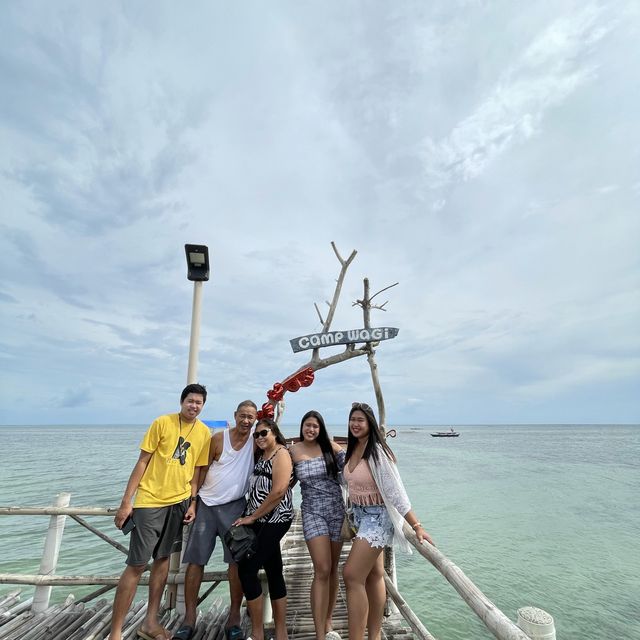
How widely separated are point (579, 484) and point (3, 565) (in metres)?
31.6

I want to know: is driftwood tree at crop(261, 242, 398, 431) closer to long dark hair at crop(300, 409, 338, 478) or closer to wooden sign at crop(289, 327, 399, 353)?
wooden sign at crop(289, 327, 399, 353)

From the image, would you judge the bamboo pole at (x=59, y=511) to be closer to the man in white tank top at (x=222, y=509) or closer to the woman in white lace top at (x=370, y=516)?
the man in white tank top at (x=222, y=509)

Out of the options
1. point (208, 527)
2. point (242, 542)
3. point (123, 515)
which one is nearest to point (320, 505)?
point (242, 542)

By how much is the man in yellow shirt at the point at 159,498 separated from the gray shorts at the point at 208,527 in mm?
104

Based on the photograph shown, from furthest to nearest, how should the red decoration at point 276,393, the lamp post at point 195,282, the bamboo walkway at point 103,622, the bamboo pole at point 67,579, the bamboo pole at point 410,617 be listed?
the red decoration at point 276,393 → the lamp post at point 195,282 → the bamboo pole at point 67,579 → the bamboo walkway at point 103,622 → the bamboo pole at point 410,617

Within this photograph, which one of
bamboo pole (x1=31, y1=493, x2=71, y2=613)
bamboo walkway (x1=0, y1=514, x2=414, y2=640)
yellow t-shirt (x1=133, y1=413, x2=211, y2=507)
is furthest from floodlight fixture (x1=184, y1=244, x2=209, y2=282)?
bamboo walkway (x1=0, y1=514, x2=414, y2=640)

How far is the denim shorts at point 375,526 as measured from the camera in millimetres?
2912

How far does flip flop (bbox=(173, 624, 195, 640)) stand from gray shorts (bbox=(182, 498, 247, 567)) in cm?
55

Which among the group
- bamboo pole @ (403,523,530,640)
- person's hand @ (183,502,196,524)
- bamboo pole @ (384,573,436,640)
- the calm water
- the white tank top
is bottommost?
the calm water

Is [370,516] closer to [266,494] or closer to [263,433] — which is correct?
[266,494]

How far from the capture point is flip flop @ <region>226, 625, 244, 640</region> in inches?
132

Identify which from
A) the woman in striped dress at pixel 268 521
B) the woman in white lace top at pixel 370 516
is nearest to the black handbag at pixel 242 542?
the woman in striped dress at pixel 268 521

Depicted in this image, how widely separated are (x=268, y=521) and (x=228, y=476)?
1.87 ft

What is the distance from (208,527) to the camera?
3467 mm
